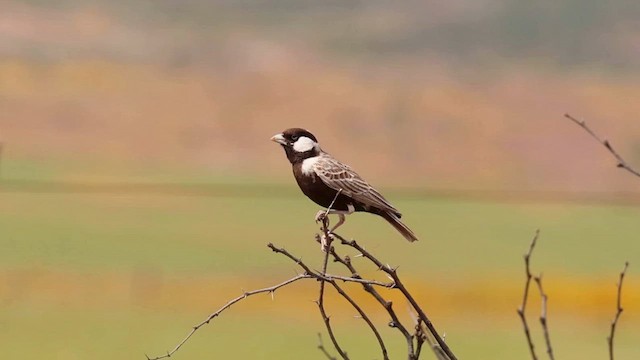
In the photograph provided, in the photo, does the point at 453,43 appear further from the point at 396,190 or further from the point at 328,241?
the point at 328,241

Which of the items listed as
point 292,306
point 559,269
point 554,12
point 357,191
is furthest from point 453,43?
point 357,191

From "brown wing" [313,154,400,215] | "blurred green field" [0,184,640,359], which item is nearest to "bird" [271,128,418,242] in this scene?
"brown wing" [313,154,400,215]

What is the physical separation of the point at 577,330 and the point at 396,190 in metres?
0.75

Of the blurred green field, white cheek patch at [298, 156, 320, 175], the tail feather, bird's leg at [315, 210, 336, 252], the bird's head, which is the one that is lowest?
the blurred green field

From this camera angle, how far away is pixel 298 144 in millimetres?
1268

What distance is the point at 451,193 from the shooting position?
12.3 feet

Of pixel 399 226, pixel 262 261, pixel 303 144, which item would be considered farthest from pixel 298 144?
pixel 262 261

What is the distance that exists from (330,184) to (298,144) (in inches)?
3.1

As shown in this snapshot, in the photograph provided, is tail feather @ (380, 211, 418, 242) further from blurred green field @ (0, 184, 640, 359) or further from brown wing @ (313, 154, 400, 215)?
blurred green field @ (0, 184, 640, 359)

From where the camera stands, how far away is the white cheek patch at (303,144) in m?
1.26

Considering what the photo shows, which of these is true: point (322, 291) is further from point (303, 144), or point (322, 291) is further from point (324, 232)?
point (303, 144)

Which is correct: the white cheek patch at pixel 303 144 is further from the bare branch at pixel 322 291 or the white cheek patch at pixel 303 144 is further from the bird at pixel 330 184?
the bare branch at pixel 322 291

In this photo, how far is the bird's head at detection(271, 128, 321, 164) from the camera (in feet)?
4.14

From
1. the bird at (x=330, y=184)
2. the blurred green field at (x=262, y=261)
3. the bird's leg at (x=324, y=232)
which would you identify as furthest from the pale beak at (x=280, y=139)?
the blurred green field at (x=262, y=261)
